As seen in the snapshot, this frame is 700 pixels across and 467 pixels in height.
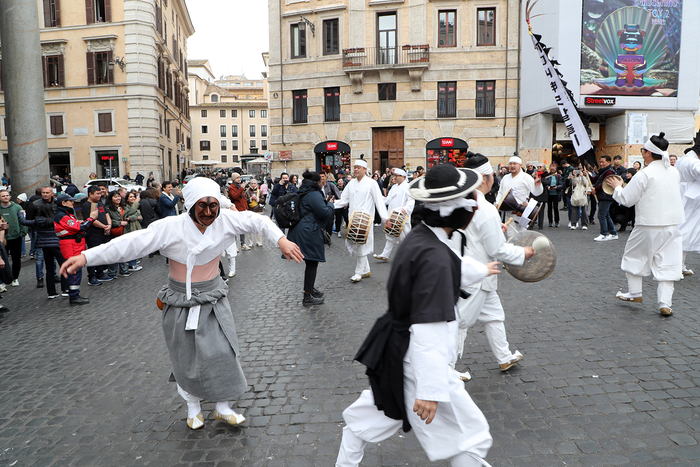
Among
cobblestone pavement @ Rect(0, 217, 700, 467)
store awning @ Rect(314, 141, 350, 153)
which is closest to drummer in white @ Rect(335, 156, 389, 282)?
cobblestone pavement @ Rect(0, 217, 700, 467)

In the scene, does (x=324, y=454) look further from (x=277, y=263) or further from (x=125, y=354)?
(x=277, y=263)

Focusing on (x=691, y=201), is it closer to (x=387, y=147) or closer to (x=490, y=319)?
(x=490, y=319)

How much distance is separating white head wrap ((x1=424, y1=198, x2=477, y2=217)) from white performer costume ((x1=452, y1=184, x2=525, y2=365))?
935 millimetres

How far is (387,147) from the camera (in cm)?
2872

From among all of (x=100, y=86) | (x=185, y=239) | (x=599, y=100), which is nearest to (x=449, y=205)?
(x=185, y=239)

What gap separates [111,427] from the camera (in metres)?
3.88

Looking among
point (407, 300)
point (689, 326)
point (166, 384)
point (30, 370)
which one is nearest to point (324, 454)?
point (407, 300)

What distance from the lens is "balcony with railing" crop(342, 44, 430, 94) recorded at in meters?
27.2

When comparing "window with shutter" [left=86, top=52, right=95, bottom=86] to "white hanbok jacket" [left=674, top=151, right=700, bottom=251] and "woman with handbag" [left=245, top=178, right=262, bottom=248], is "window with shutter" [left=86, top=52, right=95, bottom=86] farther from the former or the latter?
"white hanbok jacket" [left=674, top=151, right=700, bottom=251]

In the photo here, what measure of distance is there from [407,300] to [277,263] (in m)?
8.95

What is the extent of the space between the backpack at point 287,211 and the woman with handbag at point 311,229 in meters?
0.09

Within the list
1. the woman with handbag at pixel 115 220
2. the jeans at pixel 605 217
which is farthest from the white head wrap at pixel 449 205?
the jeans at pixel 605 217

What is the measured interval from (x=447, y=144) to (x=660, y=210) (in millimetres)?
22188

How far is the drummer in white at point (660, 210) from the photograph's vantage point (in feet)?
20.0
